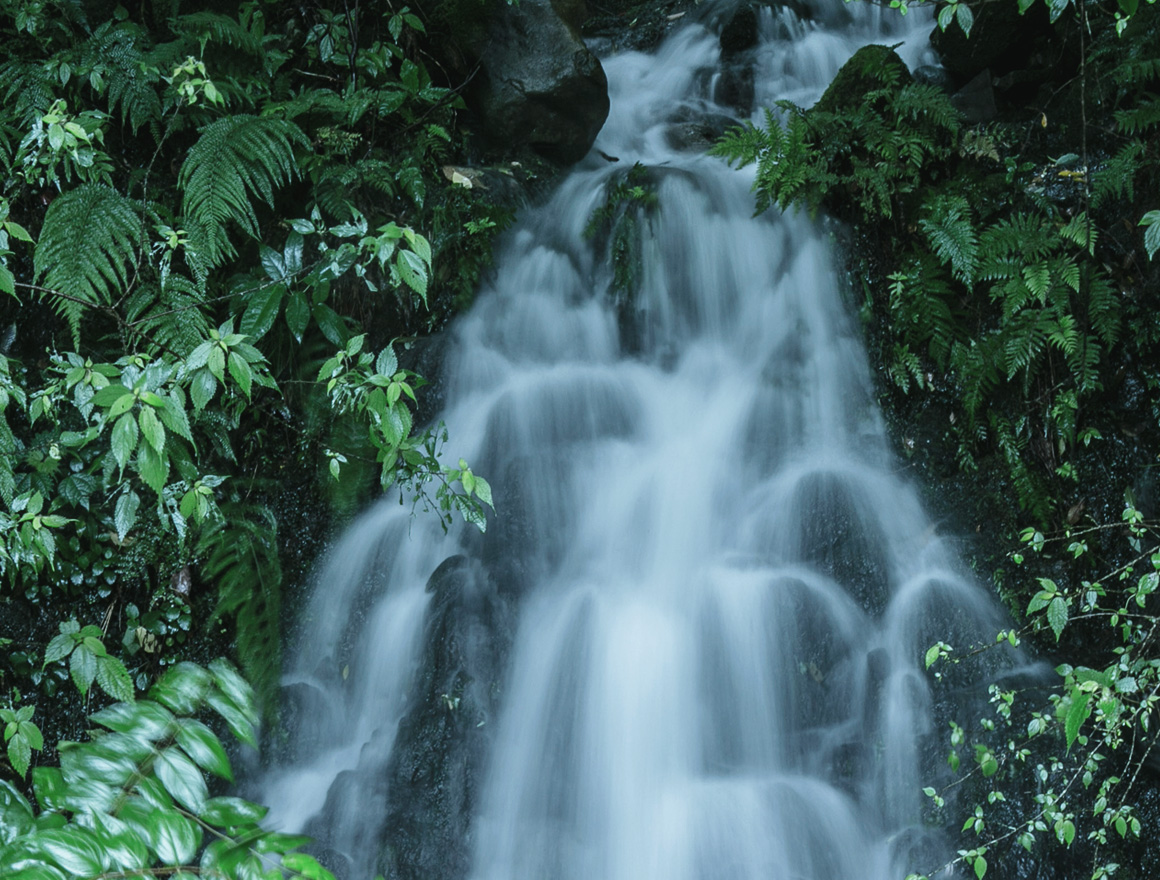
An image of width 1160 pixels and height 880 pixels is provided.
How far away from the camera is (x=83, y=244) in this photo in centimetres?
323

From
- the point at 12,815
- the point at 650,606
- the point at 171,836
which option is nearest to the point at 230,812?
the point at 171,836

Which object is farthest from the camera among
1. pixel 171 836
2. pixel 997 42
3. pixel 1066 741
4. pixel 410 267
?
pixel 997 42

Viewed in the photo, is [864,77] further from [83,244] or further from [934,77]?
[83,244]

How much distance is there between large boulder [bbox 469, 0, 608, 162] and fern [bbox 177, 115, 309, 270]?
1803 mm

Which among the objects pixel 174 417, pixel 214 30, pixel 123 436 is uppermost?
pixel 214 30

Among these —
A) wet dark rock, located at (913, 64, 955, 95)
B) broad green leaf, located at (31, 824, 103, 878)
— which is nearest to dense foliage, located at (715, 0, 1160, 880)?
wet dark rock, located at (913, 64, 955, 95)

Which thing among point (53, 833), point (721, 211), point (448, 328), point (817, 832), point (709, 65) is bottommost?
point (53, 833)

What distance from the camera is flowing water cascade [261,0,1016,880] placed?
2.94 metres

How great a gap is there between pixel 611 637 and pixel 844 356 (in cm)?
186

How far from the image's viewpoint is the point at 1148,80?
373 cm

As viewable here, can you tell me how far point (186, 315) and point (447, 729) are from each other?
188cm

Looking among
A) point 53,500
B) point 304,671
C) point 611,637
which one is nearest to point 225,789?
point 304,671

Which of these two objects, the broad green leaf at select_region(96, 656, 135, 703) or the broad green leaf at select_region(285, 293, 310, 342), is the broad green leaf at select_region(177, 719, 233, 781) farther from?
the broad green leaf at select_region(285, 293, 310, 342)

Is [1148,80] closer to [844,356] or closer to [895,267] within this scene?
[895,267]
